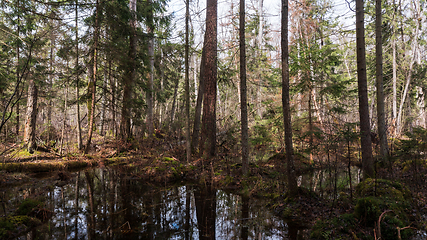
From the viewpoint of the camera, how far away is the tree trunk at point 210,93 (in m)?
11.6

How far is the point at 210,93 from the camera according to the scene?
11727mm

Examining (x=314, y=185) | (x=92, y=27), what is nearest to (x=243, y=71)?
(x=314, y=185)

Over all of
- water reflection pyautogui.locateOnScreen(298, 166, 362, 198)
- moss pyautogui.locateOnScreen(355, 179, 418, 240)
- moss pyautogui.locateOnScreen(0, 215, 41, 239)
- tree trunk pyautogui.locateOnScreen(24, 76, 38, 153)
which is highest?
tree trunk pyautogui.locateOnScreen(24, 76, 38, 153)

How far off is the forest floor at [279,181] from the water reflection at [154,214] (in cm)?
69

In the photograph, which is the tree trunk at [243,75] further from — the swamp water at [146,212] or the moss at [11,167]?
the moss at [11,167]

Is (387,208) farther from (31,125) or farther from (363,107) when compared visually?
(31,125)

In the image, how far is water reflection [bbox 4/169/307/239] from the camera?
4.77 metres

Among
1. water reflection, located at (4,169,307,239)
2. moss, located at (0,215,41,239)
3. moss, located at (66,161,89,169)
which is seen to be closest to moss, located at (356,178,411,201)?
water reflection, located at (4,169,307,239)

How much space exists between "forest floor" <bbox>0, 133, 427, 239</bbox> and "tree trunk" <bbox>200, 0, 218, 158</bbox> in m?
0.95

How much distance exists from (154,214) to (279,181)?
4668mm

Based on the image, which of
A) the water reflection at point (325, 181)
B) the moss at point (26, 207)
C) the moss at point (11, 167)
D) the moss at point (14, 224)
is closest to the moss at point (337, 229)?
the water reflection at point (325, 181)

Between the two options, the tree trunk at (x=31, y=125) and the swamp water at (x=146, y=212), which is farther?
the tree trunk at (x=31, y=125)

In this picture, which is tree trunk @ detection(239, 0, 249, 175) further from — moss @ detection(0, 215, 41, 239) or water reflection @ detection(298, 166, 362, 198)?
moss @ detection(0, 215, 41, 239)

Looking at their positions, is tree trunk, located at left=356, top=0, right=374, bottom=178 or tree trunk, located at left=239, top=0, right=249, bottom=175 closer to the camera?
tree trunk, located at left=356, top=0, right=374, bottom=178
